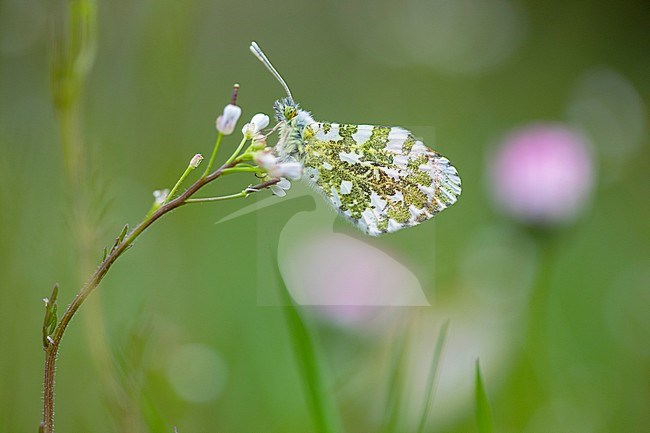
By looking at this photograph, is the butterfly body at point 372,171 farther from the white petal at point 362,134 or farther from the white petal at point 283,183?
the white petal at point 283,183

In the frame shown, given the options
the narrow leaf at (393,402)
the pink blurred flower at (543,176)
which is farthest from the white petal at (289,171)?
the pink blurred flower at (543,176)

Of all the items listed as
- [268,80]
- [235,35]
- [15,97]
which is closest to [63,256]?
[15,97]

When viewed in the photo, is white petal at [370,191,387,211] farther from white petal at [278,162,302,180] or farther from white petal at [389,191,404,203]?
white petal at [278,162,302,180]

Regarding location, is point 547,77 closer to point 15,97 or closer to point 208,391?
point 15,97

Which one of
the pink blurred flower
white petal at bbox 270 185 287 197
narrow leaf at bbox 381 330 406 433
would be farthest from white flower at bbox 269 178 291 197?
the pink blurred flower

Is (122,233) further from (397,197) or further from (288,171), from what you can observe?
(397,197)

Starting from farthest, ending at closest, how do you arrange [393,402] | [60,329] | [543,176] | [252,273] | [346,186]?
[252,273] → [543,176] → [346,186] → [393,402] → [60,329]

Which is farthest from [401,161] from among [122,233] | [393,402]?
[122,233]

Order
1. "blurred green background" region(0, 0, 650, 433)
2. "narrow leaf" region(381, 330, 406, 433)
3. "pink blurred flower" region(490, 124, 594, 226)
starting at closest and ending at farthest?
"narrow leaf" region(381, 330, 406, 433)
"blurred green background" region(0, 0, 650, 433)
"pink blurred flower" region(490, 124, 594, 226)
